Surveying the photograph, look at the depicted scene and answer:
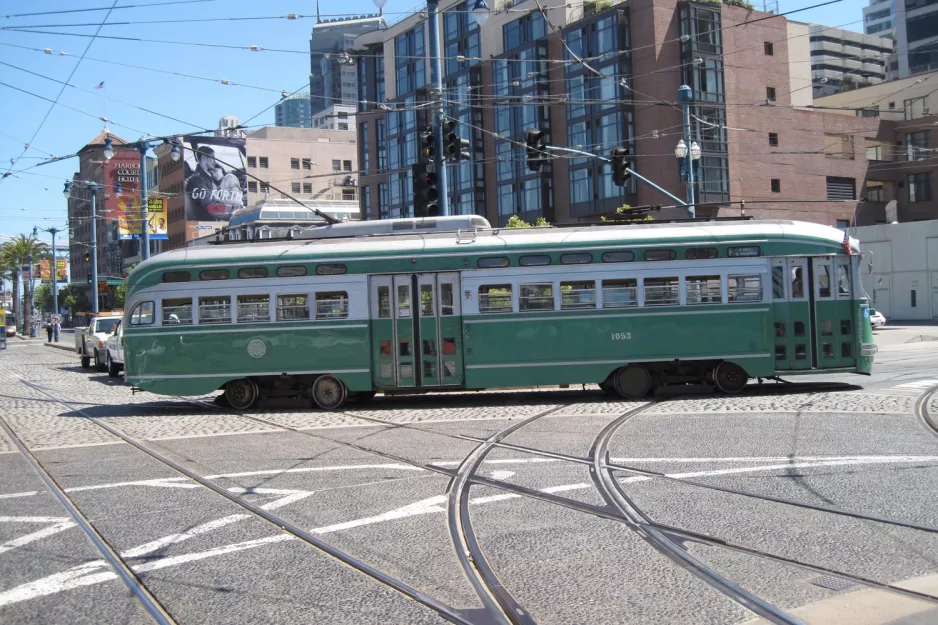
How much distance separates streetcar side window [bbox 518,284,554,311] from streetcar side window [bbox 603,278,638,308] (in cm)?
102

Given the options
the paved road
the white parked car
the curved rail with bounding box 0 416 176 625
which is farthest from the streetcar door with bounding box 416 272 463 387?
the white parked car

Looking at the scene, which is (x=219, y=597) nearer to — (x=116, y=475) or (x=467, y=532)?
(x=467, y=532)

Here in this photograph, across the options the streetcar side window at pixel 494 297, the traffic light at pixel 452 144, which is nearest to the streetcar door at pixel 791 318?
the streetcar side window at pixel 494 297

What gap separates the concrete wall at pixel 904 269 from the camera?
2028 inches

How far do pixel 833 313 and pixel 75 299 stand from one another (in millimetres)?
123171

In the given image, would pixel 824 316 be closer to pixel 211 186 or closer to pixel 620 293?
pixel 620 293

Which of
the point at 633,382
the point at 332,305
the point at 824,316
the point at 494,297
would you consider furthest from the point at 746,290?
the point at 332,305

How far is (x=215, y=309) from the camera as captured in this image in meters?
17.9

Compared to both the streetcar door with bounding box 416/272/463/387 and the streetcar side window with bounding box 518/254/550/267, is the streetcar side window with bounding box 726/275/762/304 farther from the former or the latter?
the streetcar door with bounding box 416/272/463/387

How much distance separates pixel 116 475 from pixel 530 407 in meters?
7.86

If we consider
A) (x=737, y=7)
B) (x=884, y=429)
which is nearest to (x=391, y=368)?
(x=884, y=429)

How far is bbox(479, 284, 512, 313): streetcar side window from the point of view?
57.3ft

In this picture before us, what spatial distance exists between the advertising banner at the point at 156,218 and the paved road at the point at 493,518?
2981 cm

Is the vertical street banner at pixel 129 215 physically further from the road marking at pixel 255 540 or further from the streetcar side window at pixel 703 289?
the road marking at pixel 255 540
